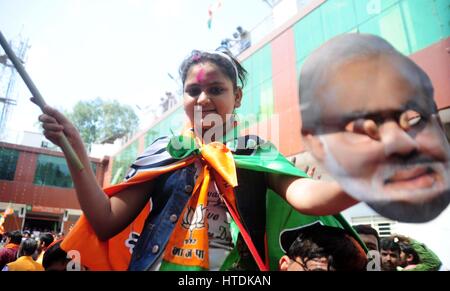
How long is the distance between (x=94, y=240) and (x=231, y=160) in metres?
0.43

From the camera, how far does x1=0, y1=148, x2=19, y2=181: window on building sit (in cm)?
119

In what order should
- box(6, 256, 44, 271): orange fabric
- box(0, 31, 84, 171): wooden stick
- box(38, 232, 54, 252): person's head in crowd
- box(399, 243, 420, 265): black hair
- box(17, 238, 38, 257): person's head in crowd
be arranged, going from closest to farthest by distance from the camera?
box(0, 31, 84, 171): wooden stick → box(6, 256, 44, 271): orange fabric → box(399, 243, 420, 265): black hair → box(17, 238, 38, 257): person's head in crowd → box(38, 232, 54, 252): person's head in crowd

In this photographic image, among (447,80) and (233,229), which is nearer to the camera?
(233,229)

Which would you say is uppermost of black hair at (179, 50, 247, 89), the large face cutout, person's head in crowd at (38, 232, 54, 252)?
black hair at (179, 50, 247, 89)

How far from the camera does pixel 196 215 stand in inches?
32.3

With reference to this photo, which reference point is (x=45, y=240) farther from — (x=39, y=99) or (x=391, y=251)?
(x=391, y=251)

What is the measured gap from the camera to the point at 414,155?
0.52 meters

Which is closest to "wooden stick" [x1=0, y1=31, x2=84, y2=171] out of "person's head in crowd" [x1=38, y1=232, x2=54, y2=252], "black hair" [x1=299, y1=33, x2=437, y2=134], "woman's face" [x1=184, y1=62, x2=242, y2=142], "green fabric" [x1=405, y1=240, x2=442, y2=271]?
"woman's face" [x1=184, y1=62, x2=242, y2=142]

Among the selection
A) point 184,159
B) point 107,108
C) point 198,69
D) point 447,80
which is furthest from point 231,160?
point 447,80

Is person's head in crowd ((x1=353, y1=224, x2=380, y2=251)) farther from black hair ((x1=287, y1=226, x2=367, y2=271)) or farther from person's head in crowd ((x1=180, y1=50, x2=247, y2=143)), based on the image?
person's head in crowd ((x1=180, y1=50, x2=247, y2=143))

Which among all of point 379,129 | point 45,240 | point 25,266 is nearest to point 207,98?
point 379,129

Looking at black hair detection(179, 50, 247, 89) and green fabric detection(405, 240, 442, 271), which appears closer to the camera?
black hair detection(179, 50, 247, 89)

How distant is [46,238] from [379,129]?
3396mm

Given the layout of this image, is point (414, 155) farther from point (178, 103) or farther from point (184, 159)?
point (178, 103)
